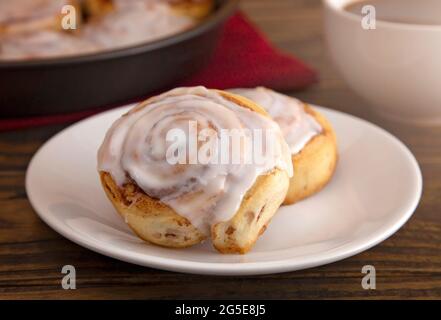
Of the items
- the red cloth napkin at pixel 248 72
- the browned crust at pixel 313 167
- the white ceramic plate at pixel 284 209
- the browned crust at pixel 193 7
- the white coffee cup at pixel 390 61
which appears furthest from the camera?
the browned crust at pixel 193 7

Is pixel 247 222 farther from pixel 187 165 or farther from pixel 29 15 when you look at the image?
pixel 29 15

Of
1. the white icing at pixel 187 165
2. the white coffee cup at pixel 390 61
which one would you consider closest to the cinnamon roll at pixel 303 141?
the white icing at pixel 187 165

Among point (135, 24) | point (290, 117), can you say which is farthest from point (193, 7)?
point (290, 117)

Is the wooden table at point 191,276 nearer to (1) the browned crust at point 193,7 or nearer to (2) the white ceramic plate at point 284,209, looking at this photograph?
(2) the white ceramic plate at point 284,209

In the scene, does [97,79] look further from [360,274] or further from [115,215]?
[360,274]
